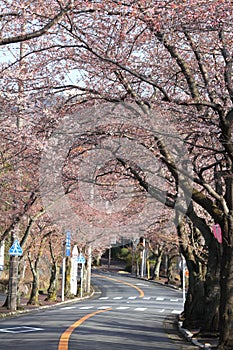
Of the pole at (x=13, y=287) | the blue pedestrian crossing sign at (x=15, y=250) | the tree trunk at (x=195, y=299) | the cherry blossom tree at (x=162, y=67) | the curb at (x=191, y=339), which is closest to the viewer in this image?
the cherry blossom tree at (x=162, y=67)

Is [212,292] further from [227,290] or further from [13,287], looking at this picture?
[13,287]

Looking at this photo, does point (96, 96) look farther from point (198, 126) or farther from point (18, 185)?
point (18, 185)

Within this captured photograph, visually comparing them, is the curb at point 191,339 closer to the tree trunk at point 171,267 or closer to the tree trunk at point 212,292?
the tree trunk at point 212,292

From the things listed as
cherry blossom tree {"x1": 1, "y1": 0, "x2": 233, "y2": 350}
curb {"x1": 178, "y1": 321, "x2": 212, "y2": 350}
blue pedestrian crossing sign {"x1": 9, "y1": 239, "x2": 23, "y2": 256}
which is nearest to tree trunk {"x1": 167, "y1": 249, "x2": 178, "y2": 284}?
blue pedestrian crossing sign {"x1": 9, "y1": 239, "x2": 23, "y2": 256}

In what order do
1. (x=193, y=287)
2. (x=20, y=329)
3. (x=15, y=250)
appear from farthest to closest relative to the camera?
(x=15, y=250) → (x=193, y=287) → (x=20, y=329)

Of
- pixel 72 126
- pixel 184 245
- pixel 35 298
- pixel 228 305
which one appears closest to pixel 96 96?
pixel 72 126

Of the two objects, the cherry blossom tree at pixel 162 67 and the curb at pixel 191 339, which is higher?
the cherry blossom tree at pixel 162 67

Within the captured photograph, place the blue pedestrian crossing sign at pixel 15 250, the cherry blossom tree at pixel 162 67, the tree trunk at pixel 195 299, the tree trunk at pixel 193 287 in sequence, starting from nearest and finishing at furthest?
the cherry blossom tree at pixel 162 67 → the tree trunk at pixel 195 299 → the tree trunk at pixel 193 287 → the blue pedestrian crossing sign at pixel 15 250

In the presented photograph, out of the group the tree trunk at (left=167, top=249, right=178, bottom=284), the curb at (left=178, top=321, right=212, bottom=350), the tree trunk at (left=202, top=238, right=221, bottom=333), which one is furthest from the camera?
the tree trunk at (left=167, top=249, right=178, bottom=284)

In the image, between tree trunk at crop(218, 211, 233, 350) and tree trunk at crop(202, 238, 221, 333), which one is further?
tree trunk at crop(202, 238, 221, 333)

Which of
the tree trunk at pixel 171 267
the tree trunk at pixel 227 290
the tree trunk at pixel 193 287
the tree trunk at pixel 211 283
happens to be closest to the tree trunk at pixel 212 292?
the tree trunk at pixel 211 283

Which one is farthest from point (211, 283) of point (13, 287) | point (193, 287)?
A: point (13, 287)

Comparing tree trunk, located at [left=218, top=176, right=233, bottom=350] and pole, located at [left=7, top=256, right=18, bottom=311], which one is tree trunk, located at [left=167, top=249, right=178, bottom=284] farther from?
tree trunk, located at [left=218, top=176, right=233, bottom=350]

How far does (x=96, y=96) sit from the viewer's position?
13.8 metres
